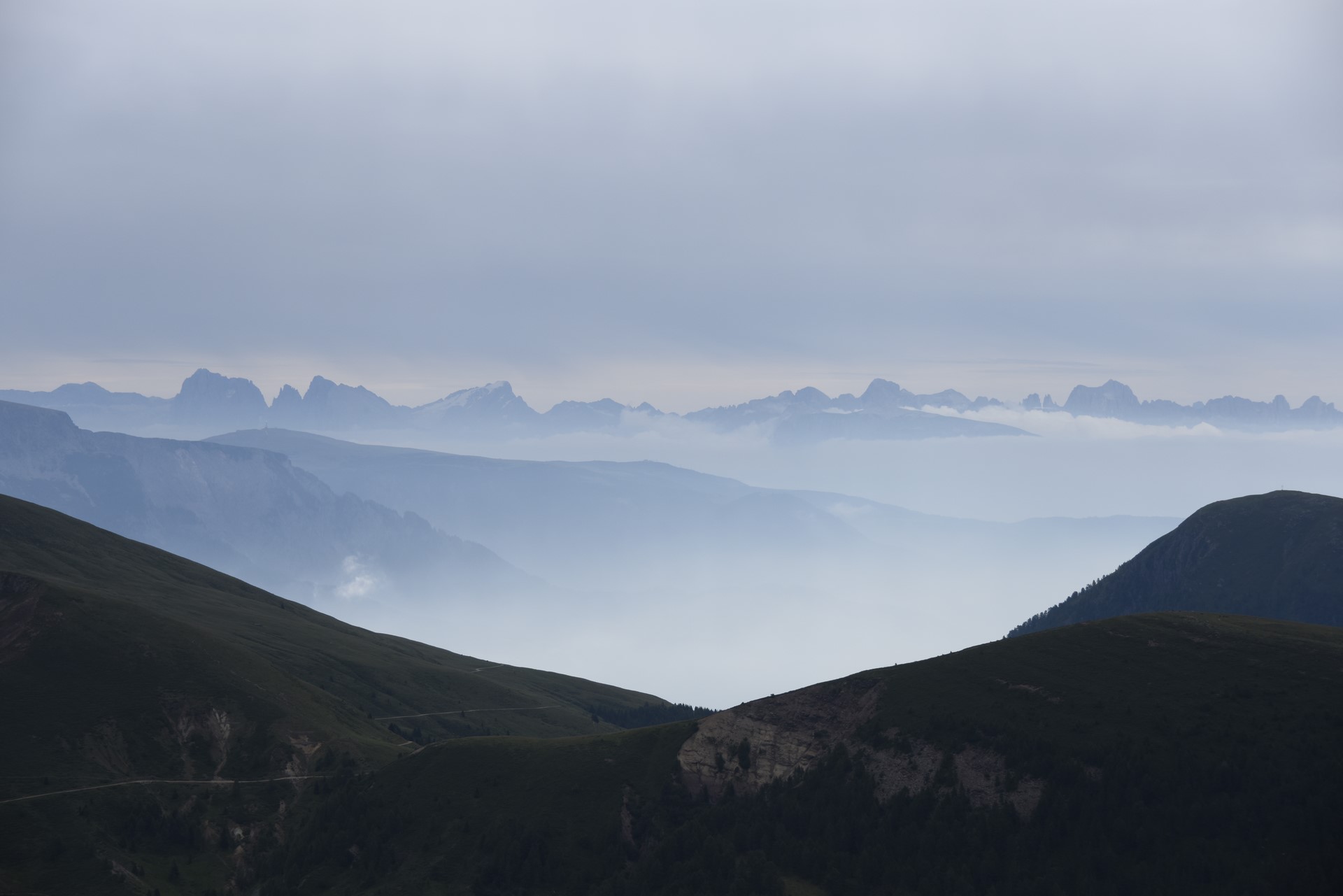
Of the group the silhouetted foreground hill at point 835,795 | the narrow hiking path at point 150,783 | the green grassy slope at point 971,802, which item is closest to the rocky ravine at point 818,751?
the silhouetted foreground hill at point 835,795

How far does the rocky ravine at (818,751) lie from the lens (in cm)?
15250

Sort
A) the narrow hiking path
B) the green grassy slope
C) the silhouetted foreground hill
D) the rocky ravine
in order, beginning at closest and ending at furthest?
the green grassy slope, the silhouetted foreground hill, the rocky ravine, the narrow hiking path

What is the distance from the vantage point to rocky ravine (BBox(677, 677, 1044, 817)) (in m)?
152

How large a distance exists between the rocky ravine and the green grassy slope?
159 cm

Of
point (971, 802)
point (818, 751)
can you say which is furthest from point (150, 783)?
point (971, 802)

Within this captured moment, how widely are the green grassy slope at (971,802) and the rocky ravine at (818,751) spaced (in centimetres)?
159

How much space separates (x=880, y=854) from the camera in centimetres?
14662

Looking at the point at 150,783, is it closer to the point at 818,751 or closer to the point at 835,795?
the point at 818,751

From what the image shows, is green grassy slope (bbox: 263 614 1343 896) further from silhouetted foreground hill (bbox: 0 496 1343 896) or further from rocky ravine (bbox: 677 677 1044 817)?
rocky ravine (bbox: 677 677 1044 817)

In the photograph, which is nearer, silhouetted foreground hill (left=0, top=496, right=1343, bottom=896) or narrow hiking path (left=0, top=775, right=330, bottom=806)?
silhouetted foreground hill (left=0, top=496, right=1343, bottom=896)

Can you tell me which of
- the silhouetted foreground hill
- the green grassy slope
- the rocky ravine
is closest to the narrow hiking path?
the silhouetted foreground hill

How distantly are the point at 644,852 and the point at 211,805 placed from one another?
8747cm

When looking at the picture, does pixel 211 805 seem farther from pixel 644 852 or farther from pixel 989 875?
pixel 989 875

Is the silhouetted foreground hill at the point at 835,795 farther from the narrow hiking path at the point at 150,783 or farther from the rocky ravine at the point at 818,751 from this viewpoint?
the narrow hiking path at the point at 150,783
